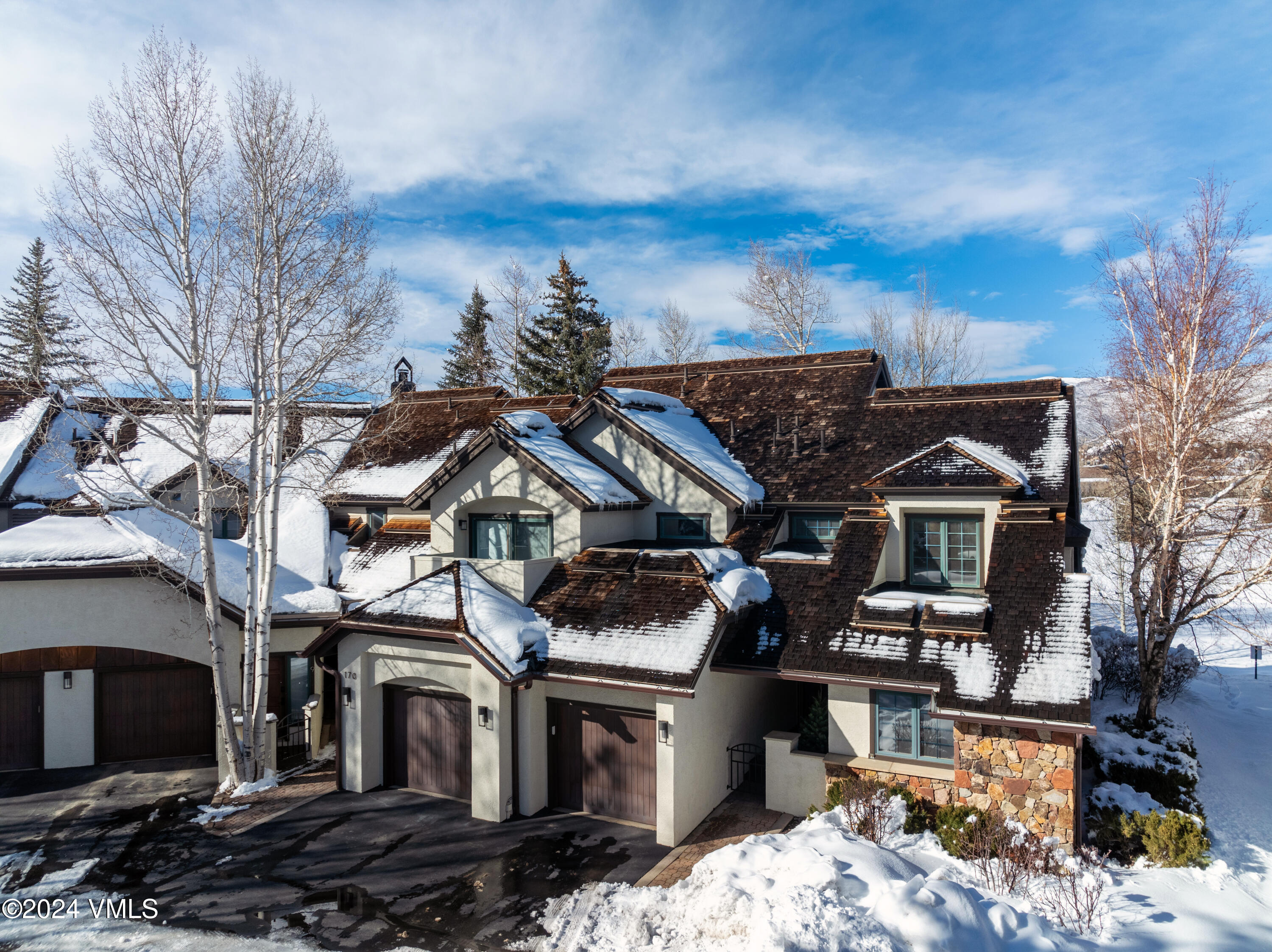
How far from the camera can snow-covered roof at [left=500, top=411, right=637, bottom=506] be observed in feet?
48.7

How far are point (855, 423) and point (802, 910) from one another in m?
11.8

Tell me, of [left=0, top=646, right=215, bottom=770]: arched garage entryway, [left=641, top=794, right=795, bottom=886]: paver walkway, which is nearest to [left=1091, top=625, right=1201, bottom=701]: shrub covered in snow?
[left=641, top=794, right=795, bottom=886]: paver walkway

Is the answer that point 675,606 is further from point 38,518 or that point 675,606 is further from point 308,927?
point 38,518

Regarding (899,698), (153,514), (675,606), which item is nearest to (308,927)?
(675,606)

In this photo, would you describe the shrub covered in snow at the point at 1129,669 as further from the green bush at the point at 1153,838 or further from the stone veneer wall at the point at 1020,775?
the stone veneer wall at the point at 1020,775

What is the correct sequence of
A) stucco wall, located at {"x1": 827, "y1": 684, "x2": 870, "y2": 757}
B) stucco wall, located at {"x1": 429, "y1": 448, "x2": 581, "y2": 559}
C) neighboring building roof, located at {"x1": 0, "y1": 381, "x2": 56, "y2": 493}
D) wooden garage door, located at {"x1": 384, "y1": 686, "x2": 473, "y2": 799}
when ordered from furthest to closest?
neighboring building roof, located at {"x1": 0, "y1": 381, "x2": 56, "y2": 493} → stucco wall, located at {"x1": 429, "y1": 448, "x2": 581, "y2": 559} → wooden garage door, located at {"x1": 384, "y1": 686, "x2": 473, "y2": 799} → stucco wall, located at {"x1": 827, "y1": 684, "x2": 870, "y2": 757}

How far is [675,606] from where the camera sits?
12.5 m

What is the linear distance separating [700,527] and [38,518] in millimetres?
16009

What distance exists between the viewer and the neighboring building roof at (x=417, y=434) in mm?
19438

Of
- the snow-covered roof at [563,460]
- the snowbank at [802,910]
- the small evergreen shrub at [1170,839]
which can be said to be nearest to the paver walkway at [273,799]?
the snowbank at [802,910]

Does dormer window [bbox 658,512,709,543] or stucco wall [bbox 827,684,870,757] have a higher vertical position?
dormer window [bbox 658,512,709,543]

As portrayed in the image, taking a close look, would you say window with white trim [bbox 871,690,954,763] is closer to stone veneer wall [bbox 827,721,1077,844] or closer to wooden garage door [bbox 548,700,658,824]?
stone veneer wall [bbox 827,721,1077,844]

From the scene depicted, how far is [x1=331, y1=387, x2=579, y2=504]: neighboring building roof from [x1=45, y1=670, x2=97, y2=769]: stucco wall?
6912mm

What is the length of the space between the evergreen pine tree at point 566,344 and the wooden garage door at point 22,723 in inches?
967
